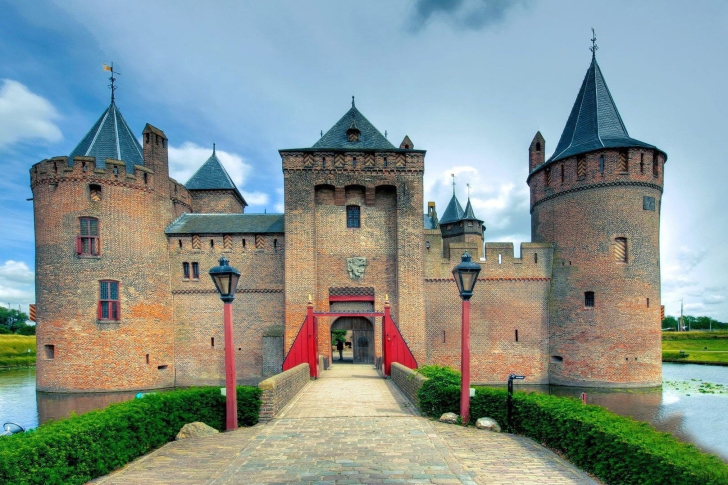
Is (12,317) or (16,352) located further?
(12,317)

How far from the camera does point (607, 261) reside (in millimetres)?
20703

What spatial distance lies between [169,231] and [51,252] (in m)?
5.05

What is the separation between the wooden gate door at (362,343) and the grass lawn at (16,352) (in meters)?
29.0

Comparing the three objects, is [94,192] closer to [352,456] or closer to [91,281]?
[91,281]

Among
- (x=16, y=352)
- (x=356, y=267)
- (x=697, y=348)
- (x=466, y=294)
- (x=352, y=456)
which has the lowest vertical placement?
(x=697, y=348)

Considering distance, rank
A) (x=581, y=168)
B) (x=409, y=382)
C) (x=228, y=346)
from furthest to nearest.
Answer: (x=581, y=168), (x=409, y=382), (x=228, y=346)

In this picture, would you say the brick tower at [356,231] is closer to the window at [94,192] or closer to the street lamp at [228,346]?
the window at [94,192]

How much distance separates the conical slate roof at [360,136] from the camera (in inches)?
885

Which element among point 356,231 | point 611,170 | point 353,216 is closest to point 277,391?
point 356,231

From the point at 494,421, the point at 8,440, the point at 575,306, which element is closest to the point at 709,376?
the point at 575,306

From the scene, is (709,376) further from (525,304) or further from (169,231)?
(169,231)

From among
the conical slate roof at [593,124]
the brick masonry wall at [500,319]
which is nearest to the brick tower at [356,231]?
the brick masonry wall at [500,319]

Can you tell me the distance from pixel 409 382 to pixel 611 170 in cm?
1532

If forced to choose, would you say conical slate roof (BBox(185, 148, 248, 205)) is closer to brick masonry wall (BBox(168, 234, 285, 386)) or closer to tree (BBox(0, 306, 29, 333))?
brick masonry wall (BBox(168, 234, 285, 386))
